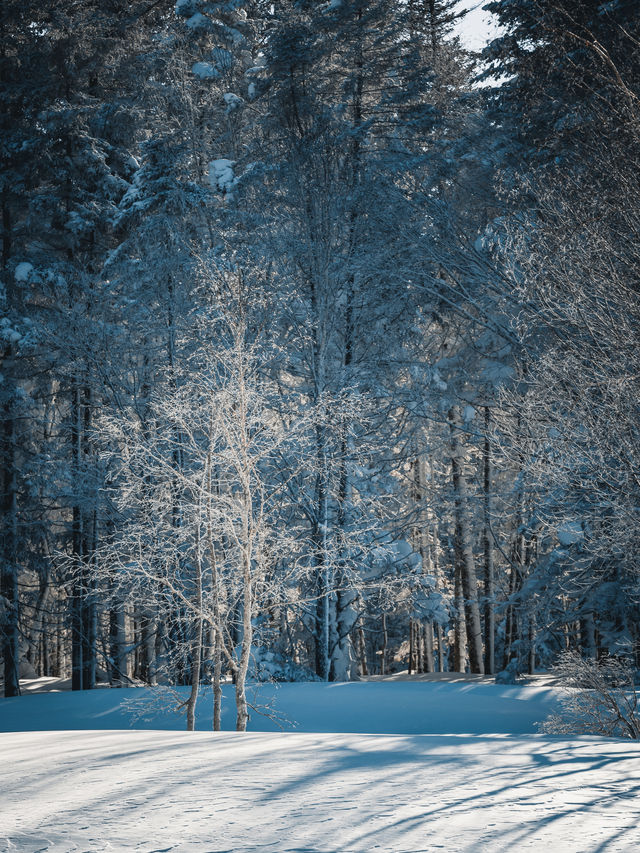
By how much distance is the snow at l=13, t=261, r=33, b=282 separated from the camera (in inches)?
608

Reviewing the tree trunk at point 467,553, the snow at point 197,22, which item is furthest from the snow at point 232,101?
the tree trunk at point 467,553

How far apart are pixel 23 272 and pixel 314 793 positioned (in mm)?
14619

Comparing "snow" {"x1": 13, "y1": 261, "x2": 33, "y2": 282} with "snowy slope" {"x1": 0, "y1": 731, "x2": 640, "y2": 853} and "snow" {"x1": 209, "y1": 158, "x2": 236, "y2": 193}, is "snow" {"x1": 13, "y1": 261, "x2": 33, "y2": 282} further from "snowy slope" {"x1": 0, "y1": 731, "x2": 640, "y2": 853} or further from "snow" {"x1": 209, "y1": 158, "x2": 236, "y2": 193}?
"snowy slope" {"x1": 0, "y1": 731, "x2": 640, "y2": 853}

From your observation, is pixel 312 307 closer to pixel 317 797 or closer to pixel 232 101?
pixel 232 101

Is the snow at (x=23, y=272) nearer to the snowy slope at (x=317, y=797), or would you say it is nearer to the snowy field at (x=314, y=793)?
the snowy field at (x=314, y=793)

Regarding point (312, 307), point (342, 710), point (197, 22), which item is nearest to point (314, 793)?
point (342, 710)

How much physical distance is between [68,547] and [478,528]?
9.55 meters

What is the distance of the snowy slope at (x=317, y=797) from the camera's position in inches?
99.0

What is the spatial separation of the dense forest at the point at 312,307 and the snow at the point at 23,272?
8 cm

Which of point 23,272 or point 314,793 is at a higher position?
point 23,272

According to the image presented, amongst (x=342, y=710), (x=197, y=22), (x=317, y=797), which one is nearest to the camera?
(x=317, y=797)

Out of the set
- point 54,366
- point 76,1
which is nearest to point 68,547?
point 54,366

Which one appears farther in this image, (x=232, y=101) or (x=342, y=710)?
(x=232, y=101)

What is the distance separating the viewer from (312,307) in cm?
1375
